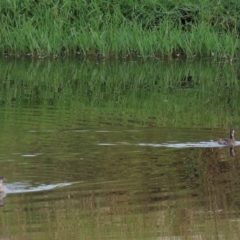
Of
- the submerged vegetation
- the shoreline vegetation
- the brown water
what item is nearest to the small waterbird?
the brown water

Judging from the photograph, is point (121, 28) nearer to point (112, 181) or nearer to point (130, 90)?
point (130, 90)

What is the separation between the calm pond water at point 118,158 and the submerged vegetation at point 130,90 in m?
0.02

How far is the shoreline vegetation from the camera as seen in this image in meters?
22.0

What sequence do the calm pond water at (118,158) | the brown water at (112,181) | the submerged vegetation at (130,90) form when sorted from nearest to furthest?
the brown water at (112,181) < the calm pond water at (118,158) < the submerged vegetation at (130,90)

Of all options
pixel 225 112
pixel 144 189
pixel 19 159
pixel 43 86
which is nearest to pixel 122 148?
pixel 19 159

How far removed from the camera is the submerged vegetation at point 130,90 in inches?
569

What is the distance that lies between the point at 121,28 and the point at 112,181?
1260cm

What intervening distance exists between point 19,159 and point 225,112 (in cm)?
481

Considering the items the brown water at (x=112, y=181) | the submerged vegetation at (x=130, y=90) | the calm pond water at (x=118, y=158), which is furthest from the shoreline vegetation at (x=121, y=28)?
the brown water at (x=112, y=181)

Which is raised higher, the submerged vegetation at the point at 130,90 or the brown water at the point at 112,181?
the brown water at the point at 112,181

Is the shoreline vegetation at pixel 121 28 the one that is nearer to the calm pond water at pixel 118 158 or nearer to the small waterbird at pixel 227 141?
the calm pond water at pixel 118 158

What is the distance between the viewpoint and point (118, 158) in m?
11.3

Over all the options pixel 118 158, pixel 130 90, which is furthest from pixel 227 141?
pixel 130 90

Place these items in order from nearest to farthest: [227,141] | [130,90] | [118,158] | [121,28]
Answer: [118,158]
[227,141]
[130,90]
[121,28]
